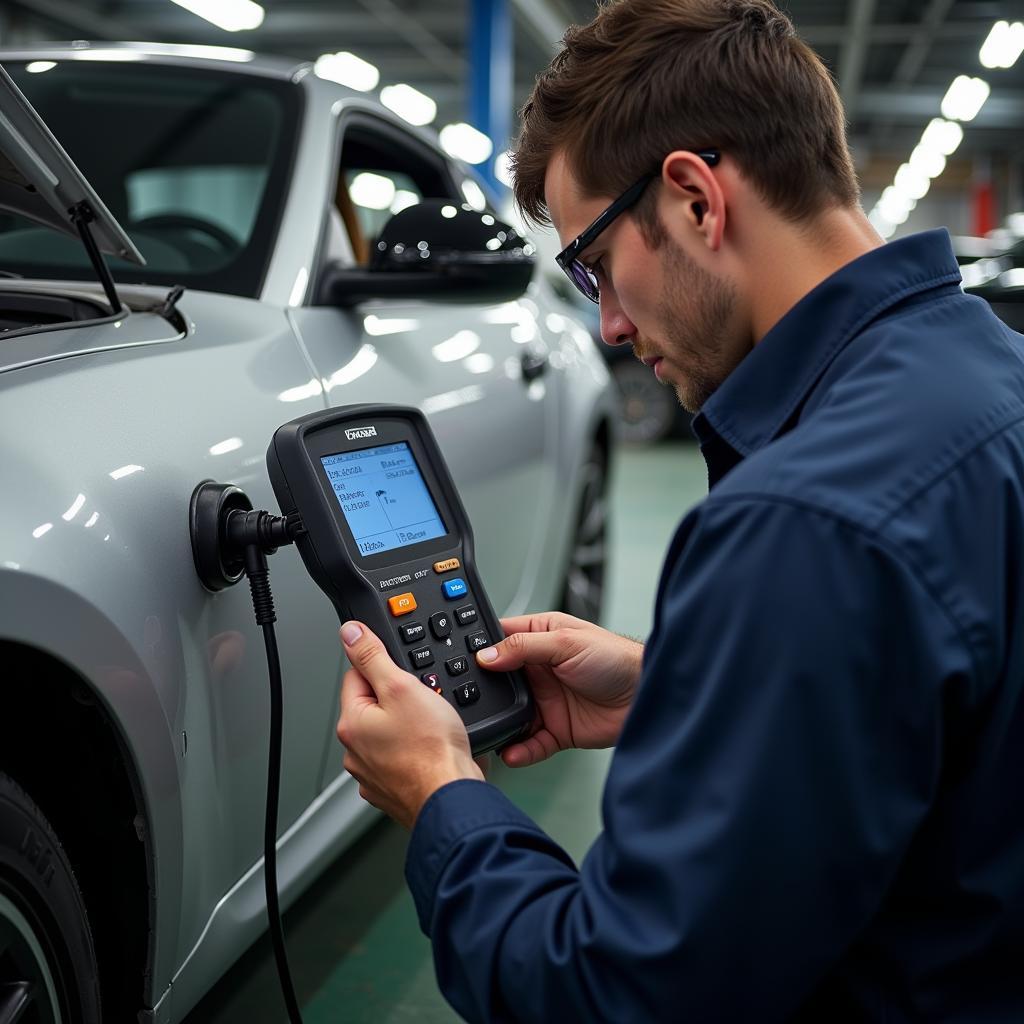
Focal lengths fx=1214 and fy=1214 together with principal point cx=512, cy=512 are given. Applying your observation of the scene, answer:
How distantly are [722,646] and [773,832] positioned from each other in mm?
115

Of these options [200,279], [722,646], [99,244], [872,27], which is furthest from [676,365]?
[872,27]

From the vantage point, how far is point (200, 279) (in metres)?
1.68

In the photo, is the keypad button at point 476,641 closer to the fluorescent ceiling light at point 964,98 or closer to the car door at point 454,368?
the car door at point 454,368

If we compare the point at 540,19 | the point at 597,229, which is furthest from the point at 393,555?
the point at 540,19

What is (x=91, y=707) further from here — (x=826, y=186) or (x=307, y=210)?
(x=307, y=210)

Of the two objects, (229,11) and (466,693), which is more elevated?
(466,693)

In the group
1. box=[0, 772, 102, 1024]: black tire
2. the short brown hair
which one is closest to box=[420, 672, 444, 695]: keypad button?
box=[0, 772, 102, 1024]: black tire

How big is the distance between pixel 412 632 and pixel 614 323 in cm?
36

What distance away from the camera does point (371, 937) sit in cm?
190

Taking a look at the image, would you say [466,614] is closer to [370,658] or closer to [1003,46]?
[370,658]

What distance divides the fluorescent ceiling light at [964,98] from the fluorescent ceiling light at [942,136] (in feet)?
1.56

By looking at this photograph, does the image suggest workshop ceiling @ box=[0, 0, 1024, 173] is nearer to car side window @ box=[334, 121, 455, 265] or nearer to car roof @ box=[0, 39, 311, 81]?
car side window @ box=[334, 121, 455, 265]

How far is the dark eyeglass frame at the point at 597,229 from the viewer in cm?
94

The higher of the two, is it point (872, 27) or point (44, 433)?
point (44, 433)
